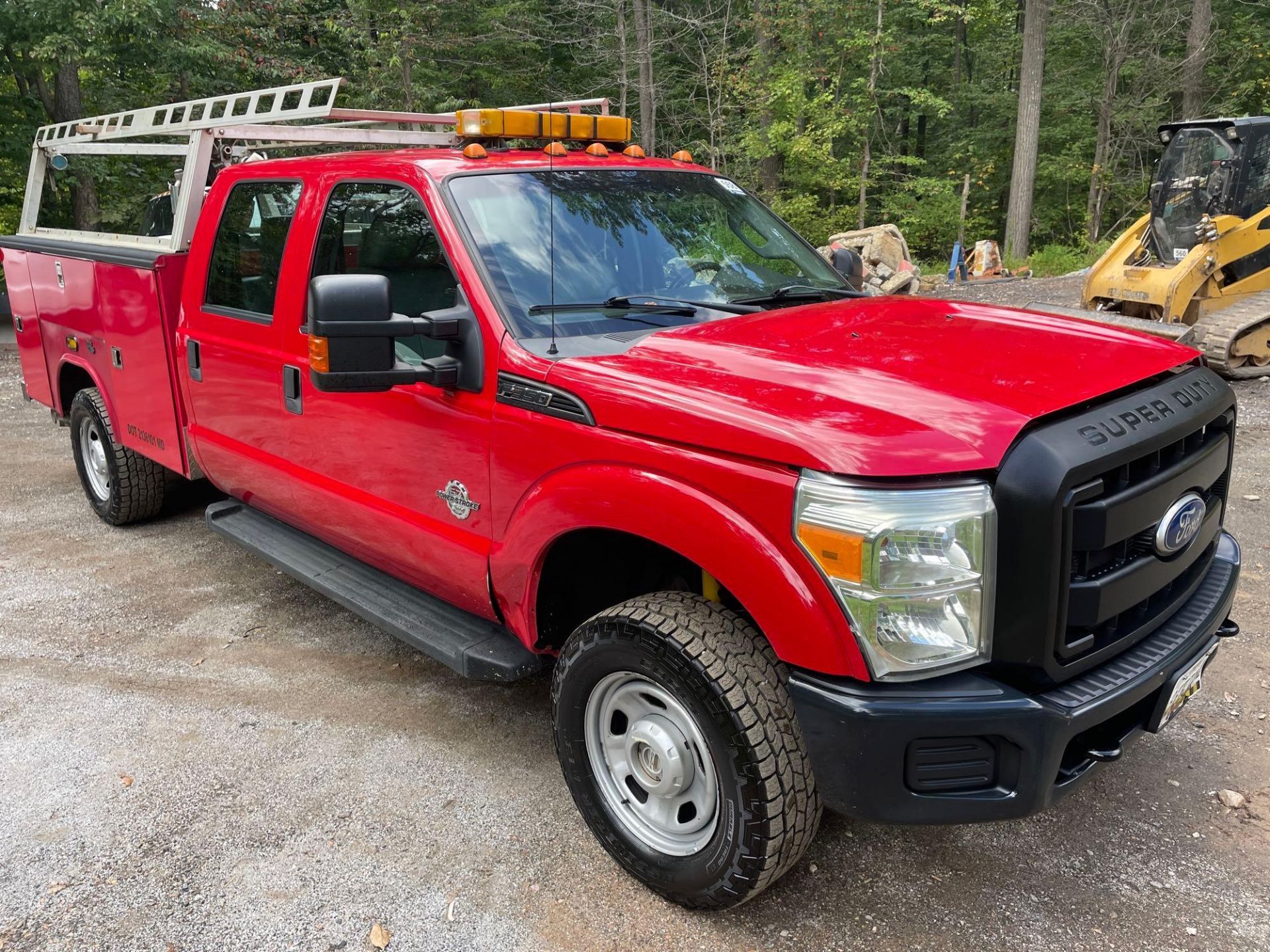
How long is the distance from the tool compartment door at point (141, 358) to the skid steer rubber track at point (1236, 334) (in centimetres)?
885

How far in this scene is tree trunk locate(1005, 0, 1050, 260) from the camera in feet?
69.8

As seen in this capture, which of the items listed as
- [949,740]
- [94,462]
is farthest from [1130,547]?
[94,462]

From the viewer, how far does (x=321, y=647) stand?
4395 mm

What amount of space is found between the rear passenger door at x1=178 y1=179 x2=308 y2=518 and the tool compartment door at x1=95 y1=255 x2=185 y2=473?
0.74 feet

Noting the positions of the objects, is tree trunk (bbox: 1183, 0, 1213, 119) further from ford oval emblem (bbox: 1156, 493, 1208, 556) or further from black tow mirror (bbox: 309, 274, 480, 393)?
black tow mirror (bbox: 309, 274, 480, 393)

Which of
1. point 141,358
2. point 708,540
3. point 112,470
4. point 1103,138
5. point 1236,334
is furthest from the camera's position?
point 1103,138

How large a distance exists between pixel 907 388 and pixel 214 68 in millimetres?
19310

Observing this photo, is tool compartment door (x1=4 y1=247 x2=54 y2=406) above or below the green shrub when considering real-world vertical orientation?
above

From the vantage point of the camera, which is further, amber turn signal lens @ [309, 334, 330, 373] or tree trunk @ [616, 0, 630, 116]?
tree trunk @ [616, 0, 630, 116]

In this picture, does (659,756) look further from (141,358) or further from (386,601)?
(141,358)

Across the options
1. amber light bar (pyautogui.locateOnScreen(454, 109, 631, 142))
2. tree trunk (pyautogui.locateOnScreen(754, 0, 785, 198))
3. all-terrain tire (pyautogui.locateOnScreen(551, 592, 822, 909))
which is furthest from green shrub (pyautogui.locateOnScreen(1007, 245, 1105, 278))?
all-terrain tire (pyautogui.locateOnScreen(551, 592, 822, 909))

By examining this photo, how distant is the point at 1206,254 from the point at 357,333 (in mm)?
9918

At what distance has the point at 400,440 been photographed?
10.9ft

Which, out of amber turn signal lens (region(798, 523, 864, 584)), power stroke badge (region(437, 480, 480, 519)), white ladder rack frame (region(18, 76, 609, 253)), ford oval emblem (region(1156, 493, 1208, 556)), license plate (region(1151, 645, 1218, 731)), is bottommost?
license plate (region(1151, 645, 1218, 731))
